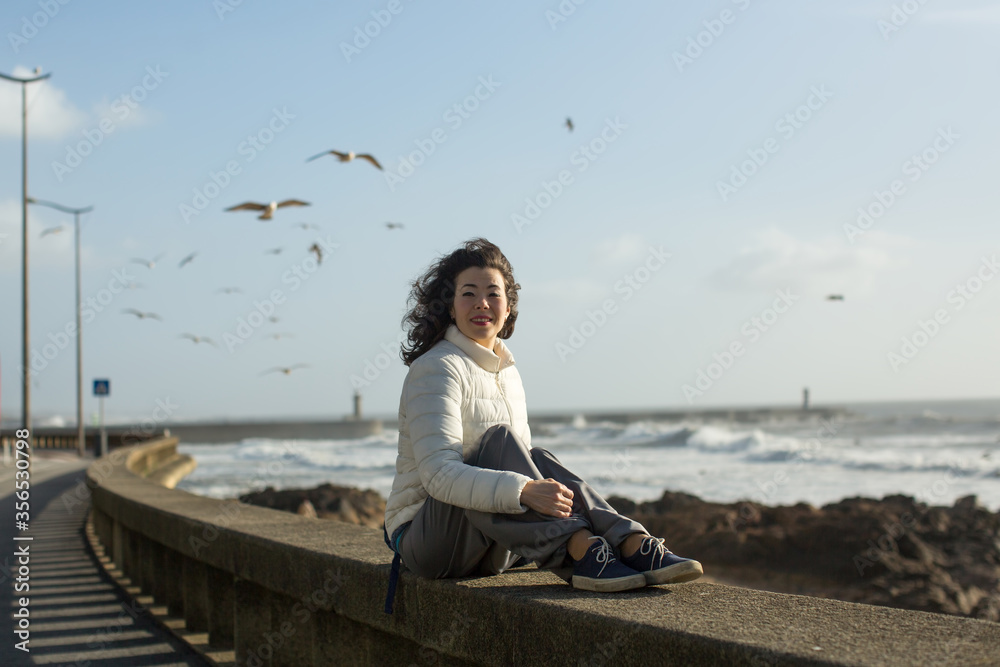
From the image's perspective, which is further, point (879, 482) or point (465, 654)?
point (879, 482)

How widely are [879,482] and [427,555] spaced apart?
91.9ft

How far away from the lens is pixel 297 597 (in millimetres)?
3688

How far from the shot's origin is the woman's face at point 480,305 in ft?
11.2

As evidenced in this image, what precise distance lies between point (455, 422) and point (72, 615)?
423cm

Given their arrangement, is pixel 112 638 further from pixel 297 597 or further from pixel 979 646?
pixel 979 646

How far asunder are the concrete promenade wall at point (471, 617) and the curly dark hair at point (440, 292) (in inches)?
31.8

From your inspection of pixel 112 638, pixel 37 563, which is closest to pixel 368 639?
pixel 112 638

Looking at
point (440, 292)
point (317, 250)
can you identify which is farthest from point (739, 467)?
point (440, 292)

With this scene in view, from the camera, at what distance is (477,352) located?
10.9 ft

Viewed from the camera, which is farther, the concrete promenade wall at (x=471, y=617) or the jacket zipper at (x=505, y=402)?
the jacket zipper at (x=505, y=402)

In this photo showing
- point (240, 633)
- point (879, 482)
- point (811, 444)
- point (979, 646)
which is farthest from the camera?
point (811, 444)

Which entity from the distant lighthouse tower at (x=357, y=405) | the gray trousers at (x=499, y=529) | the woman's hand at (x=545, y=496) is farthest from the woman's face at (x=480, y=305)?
the distant lighthouse tower at (x=357, y=405)

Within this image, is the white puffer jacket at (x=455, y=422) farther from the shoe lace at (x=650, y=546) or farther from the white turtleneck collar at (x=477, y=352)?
the shoe lace at (x=650, y=546)
